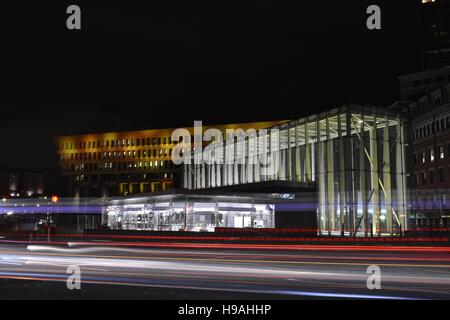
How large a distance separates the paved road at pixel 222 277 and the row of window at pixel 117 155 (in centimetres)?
10618

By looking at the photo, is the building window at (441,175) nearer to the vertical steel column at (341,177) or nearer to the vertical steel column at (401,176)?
the vertical steel column at (401,176)

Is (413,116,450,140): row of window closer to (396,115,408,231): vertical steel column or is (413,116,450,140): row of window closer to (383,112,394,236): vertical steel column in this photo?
(396,115,408,231): vertical steel column

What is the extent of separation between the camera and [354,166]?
41562mm

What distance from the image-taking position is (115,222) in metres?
58.3

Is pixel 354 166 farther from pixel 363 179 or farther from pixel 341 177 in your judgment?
pixel 341 177

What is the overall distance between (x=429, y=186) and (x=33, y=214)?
74.3 m

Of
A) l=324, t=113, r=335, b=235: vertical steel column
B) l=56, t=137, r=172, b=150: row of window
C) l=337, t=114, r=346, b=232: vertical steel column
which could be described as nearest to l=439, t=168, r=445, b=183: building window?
l=324, t=113, r=335, b=235: vertical steel column

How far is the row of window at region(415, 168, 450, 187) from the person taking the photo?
59.7 metres

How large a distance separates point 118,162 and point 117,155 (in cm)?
191

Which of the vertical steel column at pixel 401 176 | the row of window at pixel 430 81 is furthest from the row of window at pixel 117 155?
the vertical steel column at pixel 401 176

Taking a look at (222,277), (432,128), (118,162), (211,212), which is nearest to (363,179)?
(211,212)

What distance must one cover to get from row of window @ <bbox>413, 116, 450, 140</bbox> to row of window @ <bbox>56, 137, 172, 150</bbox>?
7425 cm

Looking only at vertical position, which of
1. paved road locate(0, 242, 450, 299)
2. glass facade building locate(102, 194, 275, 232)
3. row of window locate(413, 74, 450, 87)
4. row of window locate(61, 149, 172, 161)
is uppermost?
row of window locate(413, 74, 450, 87)
